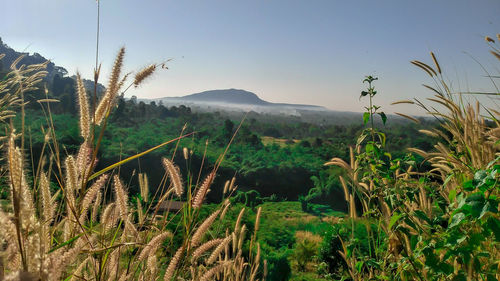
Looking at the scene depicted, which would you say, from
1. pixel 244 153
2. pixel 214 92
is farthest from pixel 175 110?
pixel 214 92

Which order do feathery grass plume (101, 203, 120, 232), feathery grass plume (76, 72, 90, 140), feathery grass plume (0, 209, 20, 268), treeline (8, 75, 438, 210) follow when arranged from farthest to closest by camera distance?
1. treeline (8, 75, 438, 210)
2. feathery grass plume (101, 203, 120, 232)
3. feathery grass plume (76, 72, 90, 140)
4. feathery grass plume (0, 209, 20, 268)

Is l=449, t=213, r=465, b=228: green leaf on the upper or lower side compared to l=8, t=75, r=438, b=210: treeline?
upper

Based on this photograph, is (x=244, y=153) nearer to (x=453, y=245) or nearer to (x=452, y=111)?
(x=452, y=111)

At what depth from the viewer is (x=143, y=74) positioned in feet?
3.20

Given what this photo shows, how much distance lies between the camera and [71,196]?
85cm

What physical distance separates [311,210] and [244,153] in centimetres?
303

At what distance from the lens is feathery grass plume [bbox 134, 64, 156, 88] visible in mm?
960

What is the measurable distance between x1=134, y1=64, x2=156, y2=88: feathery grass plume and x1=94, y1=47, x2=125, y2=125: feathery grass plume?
5 centimetres

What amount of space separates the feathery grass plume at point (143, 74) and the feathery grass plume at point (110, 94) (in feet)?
0.17

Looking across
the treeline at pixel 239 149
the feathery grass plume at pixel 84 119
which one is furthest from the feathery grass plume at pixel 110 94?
the treeline at pixel 239 149

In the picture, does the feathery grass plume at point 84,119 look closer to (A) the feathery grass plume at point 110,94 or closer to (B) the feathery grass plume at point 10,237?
(A) the feathery grass plume at point 110,94

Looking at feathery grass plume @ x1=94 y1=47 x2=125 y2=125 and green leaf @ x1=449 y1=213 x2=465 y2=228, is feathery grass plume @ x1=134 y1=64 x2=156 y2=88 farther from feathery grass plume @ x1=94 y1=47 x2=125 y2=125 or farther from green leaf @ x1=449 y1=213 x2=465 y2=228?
green leaf @ x1=449 y1=213 x2=465 y2=228

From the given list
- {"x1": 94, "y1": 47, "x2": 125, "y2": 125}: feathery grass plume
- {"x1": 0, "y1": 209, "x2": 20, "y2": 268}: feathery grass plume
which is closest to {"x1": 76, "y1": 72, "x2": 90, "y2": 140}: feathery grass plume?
{"x1": 94, "y1": 47, "x2": 125, "y2": 125}: feathery grass plume

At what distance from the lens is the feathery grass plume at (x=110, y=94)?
0.87 metres
